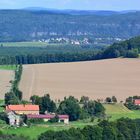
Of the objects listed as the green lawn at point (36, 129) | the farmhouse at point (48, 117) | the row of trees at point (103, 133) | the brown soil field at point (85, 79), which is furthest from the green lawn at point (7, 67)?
the row of trees at point (103, 133)

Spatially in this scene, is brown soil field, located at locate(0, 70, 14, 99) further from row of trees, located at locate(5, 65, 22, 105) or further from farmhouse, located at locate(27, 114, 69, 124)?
farmhouse, located at locate(27, 114, 69, 124)

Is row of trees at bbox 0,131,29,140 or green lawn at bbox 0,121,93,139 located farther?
green lawn at bbox 0,121,93,139

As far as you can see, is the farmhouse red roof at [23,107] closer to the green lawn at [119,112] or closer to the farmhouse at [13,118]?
the farmhouse at [13,118]

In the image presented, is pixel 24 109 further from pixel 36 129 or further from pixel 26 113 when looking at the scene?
pixel 36 129

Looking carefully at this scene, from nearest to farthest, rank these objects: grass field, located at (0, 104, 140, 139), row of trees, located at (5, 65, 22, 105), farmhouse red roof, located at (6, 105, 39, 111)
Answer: grass field, located at (0, 104, 140, 139) < farmhouse red roof, located at (6, 105, 39, 111) < row of trees, located at (5, 65, 22, 105)

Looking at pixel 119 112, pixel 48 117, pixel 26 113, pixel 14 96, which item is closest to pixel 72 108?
pixel 48 117

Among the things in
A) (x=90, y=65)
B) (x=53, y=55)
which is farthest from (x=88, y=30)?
(x=90, y=65)

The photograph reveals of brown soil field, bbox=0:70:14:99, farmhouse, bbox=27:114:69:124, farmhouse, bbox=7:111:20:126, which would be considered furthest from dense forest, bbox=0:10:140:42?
farmhouse, bbox=7:111:20:126
